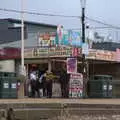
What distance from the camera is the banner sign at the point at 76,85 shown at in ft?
114

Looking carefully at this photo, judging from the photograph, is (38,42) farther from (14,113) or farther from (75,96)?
(14,113)

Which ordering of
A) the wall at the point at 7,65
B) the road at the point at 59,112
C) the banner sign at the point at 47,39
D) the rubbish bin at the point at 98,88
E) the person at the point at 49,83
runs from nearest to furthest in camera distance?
the road at the point at 59,112, the person at the point at 49,83, the rubbish bin at the point at 98,88, the wall at the point at 7,65, the banner sign at the point at 47,39

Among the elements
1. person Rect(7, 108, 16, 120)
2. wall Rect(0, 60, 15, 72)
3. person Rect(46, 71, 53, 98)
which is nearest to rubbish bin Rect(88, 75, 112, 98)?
person Rect(46, 71, 53, 98)

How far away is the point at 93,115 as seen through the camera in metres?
18.9

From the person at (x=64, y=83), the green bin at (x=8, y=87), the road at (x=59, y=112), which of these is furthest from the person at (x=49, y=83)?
the road at (x=59, y=112)

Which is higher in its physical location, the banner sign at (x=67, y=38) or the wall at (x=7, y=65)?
the banner sign at (x=67, y=38)

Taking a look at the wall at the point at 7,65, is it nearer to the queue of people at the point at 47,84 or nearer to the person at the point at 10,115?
the queue of people at the point at 47,84

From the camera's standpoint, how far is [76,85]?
3503cm

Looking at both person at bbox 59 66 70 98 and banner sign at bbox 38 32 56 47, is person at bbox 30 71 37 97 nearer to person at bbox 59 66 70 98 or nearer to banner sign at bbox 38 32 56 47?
person at bbox 59 66 70 98

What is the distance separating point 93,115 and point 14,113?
14.4 ft

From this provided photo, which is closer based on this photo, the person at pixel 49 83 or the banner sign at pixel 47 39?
the person at pixel 49 83

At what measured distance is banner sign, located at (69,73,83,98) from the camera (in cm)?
3475

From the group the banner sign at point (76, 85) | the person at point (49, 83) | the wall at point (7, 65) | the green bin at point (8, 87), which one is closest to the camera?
the green bin at point (8, 87)

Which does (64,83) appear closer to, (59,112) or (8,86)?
(8,86)
